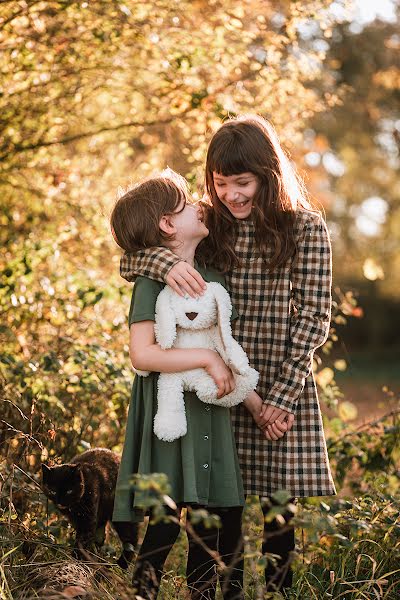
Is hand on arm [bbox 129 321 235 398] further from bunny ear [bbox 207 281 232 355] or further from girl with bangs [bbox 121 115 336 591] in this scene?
girl with bangs [bbox 121 115 336 591]

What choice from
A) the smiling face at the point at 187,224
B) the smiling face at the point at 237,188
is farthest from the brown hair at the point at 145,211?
the smiling face at the point at 237,188

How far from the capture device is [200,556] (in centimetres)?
351

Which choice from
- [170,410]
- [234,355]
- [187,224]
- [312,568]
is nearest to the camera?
[170,410]

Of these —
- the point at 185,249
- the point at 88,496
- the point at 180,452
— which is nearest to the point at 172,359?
the point at 180,452

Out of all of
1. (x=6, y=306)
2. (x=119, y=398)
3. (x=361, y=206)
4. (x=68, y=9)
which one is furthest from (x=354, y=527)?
(x=361, y=206)

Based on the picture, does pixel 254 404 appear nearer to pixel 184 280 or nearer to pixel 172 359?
pixel 172 359

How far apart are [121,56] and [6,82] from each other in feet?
2.82

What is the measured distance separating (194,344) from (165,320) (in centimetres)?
16

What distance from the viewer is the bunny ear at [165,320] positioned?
3.32 m

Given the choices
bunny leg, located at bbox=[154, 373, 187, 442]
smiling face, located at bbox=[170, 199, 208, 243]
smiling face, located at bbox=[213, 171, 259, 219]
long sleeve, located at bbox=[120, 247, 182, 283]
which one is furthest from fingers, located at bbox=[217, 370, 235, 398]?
smiling face, located at bbox=[213, 171, 259, 219]

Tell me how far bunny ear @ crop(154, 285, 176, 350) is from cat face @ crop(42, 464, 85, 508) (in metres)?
0.73

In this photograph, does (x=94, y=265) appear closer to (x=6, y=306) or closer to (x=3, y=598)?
(x=6, y=306)

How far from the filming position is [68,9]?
542 centimetres

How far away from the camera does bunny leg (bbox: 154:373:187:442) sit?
3.27 metres
